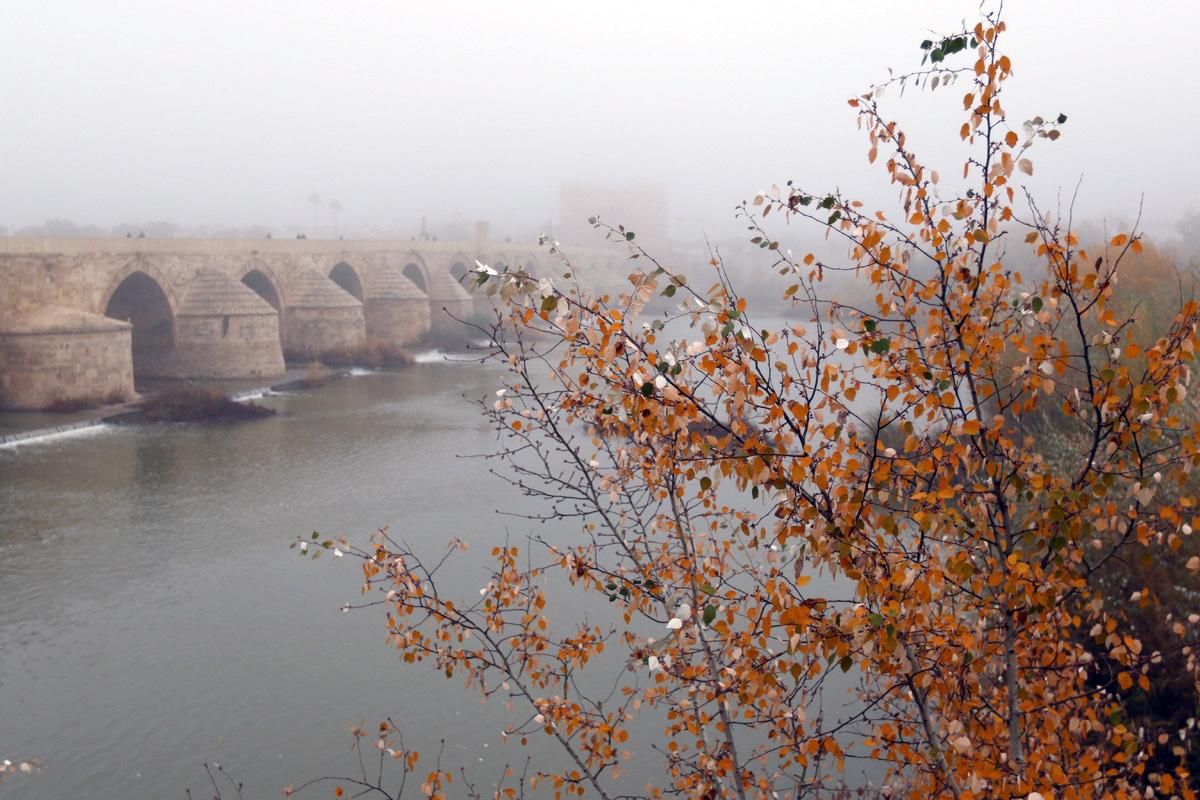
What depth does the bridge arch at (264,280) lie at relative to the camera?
97.2 feet

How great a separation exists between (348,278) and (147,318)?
10750 mm

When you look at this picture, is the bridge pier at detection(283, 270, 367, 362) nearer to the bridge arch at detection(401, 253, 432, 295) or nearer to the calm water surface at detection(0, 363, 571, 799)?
the bridge arch at detection(401, 253, 432, 295)

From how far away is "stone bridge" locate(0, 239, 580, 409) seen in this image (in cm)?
2075

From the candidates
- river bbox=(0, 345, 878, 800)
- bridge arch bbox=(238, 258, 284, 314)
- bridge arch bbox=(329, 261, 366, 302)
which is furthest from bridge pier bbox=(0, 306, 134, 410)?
bridge arch bbox=(329, 261, 366, 302)

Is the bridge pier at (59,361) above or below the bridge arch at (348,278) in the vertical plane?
below

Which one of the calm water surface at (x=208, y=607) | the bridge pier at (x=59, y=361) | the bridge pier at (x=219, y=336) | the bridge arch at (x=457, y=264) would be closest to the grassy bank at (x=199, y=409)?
the bridge pier at (x=59, y=361)

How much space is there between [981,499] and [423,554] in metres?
8.76

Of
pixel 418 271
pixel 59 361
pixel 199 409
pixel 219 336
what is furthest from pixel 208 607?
pixel 418 271

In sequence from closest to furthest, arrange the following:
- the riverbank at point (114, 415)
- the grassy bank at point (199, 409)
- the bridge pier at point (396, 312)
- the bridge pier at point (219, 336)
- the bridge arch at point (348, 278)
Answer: the riverbank at point (114, 415) < the grassy bank at point (199, 409) < the bridge pier at point (219, 336) < the bridge pier at point (396, 312) < the bridge arch at point (348, 278)

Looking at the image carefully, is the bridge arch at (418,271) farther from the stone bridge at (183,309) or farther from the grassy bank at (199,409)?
the grassy bank at (199,409)

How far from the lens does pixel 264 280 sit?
105 ft

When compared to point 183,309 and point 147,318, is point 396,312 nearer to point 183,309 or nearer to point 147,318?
point 147,318

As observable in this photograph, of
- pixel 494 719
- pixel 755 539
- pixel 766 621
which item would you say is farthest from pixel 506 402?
pixel 494 719

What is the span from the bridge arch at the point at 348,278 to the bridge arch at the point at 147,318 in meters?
8.60
